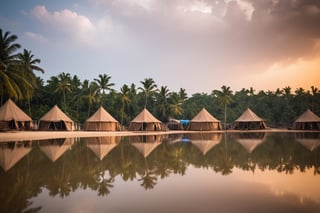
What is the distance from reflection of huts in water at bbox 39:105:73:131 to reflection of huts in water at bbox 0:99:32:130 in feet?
9.52

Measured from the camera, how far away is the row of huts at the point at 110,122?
36.5m

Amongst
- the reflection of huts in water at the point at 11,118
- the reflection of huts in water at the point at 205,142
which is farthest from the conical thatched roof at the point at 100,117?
the reflection of huts in water at the point at 205,142

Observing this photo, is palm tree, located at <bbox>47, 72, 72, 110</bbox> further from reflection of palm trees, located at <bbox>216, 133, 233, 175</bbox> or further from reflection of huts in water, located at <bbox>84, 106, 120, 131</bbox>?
reflection of palm trees, located at <bbox>216, 133, 233, 175</bbox>

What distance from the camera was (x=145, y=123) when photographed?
4647 centimetres

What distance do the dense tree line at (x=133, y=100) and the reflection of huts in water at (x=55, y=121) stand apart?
4010 millimetres

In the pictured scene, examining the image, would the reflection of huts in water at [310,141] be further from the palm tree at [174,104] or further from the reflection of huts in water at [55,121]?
the reflection of huts in water at [55,121]

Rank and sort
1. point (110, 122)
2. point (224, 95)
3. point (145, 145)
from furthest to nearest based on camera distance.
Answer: point (224, 95)
point (110, 122)
point (145, 145)

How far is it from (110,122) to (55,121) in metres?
8.09

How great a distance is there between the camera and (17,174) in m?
10.6

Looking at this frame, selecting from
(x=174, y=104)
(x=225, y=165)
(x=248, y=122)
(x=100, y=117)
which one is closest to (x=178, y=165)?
(x=225, y=165)

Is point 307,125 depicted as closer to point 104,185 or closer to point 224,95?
point 224,95

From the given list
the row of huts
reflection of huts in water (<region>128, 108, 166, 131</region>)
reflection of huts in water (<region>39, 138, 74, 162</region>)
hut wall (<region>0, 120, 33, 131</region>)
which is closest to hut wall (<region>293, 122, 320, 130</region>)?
the row of huts

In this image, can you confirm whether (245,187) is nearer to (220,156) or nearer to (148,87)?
(220,156)

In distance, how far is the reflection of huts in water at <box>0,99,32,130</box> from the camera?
3513cm
